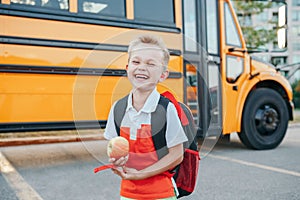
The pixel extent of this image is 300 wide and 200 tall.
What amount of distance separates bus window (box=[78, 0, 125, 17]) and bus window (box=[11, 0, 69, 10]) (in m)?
0.14

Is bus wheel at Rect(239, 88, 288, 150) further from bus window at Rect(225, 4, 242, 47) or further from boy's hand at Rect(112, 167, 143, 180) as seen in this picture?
boy's hand at Rect(112, 167, 143, 180)

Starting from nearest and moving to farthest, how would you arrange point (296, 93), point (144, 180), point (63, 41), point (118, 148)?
1. point (118, 148)
2. point (144, 180)
3. point (63, 41)
4. point (296, 93)

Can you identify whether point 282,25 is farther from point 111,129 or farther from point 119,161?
point 119,161

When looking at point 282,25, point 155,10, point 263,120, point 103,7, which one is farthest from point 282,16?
point 103,7

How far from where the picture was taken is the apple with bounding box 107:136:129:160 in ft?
3.55

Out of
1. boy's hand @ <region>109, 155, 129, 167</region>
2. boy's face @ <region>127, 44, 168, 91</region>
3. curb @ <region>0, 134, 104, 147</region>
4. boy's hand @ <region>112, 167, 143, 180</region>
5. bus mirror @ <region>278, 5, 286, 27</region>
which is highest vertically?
bus mirror @ <region>278, 5, 286, 27</region>

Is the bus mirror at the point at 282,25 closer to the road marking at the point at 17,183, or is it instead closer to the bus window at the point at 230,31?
the bus window at the point at 230,31

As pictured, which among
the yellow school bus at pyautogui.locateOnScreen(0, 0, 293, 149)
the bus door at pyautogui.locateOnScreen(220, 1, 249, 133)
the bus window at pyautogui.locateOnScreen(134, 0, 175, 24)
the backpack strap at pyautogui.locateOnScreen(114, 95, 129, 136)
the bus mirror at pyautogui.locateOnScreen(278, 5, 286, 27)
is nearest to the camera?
the backpack strap at pyautogui.locateOnScreen(114, 95, 129, 136)

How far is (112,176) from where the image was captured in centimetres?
347

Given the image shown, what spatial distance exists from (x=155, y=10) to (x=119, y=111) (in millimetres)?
2872

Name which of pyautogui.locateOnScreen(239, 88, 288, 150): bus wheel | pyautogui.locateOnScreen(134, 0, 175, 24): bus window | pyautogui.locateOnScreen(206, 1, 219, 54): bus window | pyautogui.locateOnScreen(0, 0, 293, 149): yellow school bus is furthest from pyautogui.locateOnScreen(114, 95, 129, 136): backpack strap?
pyautogui.locateOnScreen(239, 88, 288, 150): bus wheel

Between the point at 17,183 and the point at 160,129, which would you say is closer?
the point at 160,129

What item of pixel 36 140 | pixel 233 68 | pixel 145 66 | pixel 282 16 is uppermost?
pixel 282 16

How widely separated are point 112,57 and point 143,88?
269 mm
